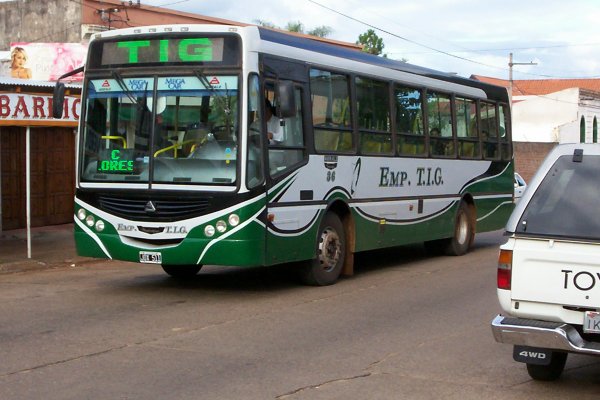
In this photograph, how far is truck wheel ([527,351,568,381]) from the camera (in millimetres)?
6918

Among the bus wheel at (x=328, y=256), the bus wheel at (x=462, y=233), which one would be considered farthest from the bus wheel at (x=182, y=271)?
the bus wheel at (x=462, y=233)

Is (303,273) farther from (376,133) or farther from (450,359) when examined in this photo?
(450,359)

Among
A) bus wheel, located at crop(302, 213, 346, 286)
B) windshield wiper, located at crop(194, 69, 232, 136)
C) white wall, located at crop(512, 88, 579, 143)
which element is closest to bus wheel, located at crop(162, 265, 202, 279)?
bus wheel, located at crop(302, 213, 346, 286)

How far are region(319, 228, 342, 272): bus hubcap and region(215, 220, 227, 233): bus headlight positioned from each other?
1922 mm

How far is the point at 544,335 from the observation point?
612cm

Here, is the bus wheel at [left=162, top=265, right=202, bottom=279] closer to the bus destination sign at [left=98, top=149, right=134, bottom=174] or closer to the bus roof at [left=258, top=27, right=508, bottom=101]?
the bus destination sign at [left=98, top=149, right=134, bottom=174]

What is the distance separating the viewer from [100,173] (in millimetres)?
10812

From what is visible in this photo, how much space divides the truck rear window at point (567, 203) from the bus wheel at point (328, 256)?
5.25 m

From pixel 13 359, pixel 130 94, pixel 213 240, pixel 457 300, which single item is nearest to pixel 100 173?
pixel 130 94

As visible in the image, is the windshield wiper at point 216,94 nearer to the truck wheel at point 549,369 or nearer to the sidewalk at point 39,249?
the truck wheel at point 549,369

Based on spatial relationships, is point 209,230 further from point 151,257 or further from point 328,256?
point 328,256

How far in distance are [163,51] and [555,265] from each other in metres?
6.04

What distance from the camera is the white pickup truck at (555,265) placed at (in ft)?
20.0

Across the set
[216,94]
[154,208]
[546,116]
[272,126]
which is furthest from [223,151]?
[546,116]
